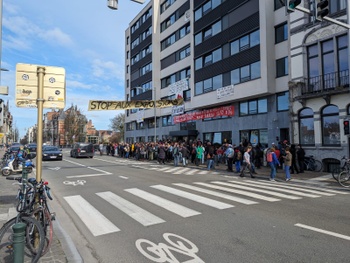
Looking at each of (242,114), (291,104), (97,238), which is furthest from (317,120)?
(97,238)

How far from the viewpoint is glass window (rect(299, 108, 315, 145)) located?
18109 millimetres

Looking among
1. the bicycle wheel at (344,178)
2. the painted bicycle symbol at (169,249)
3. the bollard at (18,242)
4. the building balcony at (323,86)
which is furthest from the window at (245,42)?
the bollard at (18,242)

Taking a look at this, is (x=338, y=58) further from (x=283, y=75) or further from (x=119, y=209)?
(x=119, y=209)

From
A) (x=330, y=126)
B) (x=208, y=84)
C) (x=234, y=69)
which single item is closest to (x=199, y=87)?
(x=208, y=84)

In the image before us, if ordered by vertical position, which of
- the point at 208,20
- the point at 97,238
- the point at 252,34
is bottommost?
the point at 97,238

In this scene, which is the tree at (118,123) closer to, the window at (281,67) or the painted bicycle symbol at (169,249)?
the window at (281,67)

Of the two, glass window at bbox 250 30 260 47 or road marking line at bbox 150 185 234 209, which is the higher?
glass window at bbox 250 30 260 47

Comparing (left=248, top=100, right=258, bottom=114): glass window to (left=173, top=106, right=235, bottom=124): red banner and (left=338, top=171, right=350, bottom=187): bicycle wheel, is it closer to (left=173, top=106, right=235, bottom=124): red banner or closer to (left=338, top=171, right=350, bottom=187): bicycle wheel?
(left=173, top=106, right=235, bottom=124): red banner

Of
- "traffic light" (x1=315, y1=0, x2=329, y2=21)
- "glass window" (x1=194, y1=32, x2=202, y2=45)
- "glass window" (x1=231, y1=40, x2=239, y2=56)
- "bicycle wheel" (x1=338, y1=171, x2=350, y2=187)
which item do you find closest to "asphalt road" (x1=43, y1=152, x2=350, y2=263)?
"bicycle wheel" (x1=338, y1=171, x2=350, y2=187)

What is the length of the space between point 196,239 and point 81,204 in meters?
4.53

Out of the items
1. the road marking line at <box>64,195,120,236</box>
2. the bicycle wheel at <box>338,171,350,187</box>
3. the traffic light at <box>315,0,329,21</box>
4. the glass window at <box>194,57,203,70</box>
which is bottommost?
the road marking line at <box>64,195,120,236</box>

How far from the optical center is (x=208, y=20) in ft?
92.5

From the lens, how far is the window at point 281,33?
852 inches

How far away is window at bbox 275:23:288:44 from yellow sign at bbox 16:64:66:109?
66.7 feet
